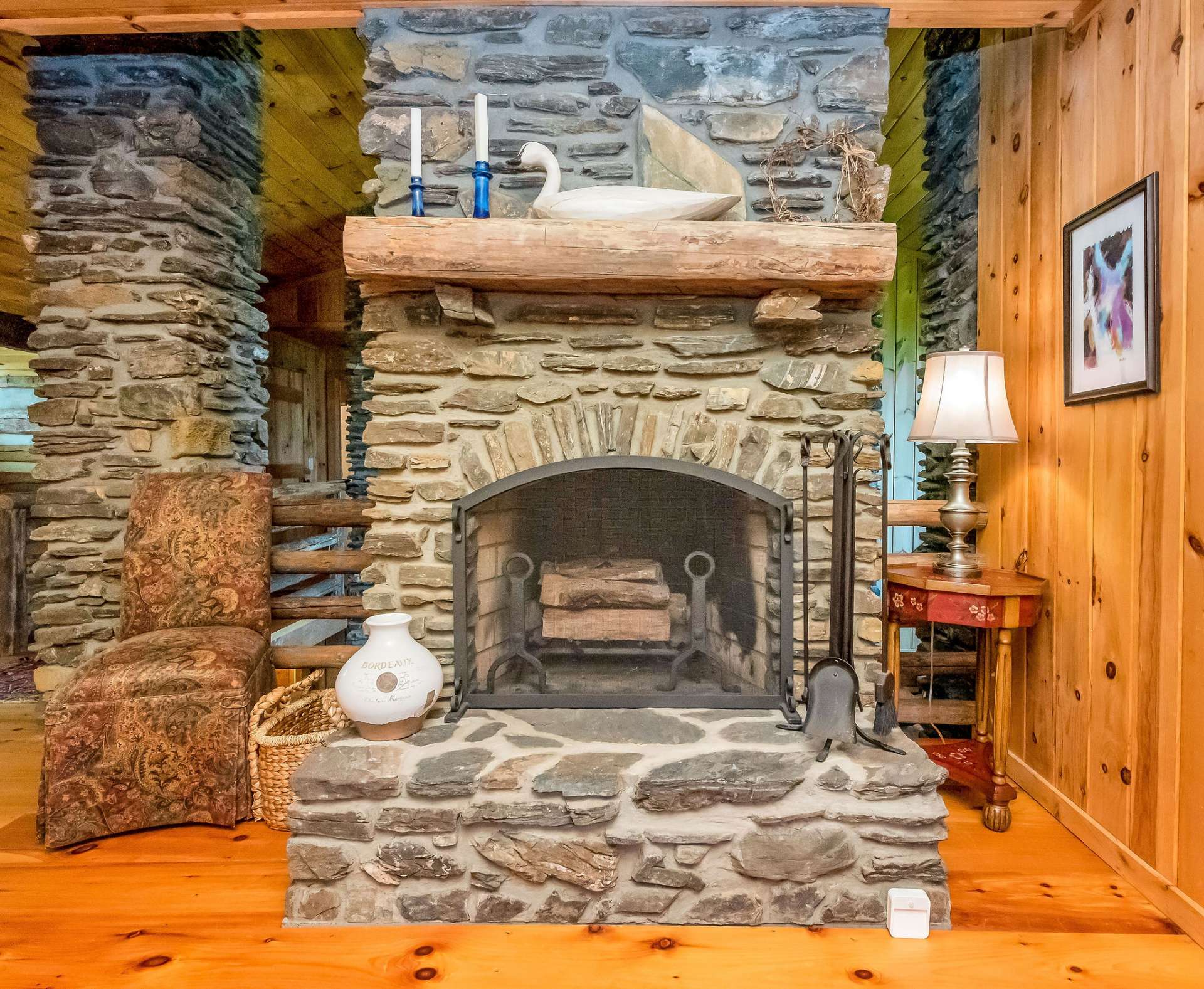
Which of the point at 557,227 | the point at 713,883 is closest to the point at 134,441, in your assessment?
the point at 557,227

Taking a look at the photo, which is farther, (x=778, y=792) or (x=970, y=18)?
(x=970, y=18)

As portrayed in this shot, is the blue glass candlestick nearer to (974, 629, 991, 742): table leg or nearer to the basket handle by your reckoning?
the basket handle

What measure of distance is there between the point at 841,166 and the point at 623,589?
55.7 inches

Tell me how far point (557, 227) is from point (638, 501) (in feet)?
2.78

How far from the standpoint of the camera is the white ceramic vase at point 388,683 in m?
1.75

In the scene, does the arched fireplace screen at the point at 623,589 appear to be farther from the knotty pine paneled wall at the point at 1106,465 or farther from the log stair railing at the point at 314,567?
the knotty pine paneled wall at the point at 1106,465

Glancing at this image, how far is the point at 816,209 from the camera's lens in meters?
2.01

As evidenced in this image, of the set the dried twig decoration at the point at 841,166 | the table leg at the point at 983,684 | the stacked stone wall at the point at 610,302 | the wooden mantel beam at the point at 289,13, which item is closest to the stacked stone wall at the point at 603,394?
the stacked stone wall at the point at 610,302

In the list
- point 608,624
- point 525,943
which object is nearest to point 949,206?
point 608,624

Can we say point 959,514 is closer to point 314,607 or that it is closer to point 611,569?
point 611,569

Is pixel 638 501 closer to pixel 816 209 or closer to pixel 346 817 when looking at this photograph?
pixel 816 209

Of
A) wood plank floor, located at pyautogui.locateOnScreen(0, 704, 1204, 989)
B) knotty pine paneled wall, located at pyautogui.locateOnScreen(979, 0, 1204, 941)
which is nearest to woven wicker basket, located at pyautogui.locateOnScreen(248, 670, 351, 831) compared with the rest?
wood plank floor, located at pyautogui.locateOnScreen(0, 704, 1204, 989)

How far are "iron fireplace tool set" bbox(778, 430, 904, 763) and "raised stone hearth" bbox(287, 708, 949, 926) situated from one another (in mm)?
128

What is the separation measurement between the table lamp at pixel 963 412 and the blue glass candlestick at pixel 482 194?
4.59 feet
